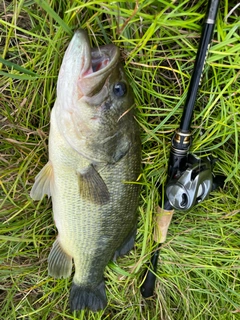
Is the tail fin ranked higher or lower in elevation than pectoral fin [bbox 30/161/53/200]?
lower

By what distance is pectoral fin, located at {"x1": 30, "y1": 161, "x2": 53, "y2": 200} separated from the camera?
1585 millimetres

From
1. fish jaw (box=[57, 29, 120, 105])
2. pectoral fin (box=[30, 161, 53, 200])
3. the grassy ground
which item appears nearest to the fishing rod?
the grassy ground

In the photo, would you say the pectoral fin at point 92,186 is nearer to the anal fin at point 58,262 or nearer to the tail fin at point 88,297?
the anal fin at point 58,262

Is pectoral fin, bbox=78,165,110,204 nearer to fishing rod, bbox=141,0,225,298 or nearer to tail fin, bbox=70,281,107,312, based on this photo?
fishing rod, bbox=141,0,225,298

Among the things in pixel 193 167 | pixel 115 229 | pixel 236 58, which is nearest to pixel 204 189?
pixel 193 167

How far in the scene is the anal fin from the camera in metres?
1.76

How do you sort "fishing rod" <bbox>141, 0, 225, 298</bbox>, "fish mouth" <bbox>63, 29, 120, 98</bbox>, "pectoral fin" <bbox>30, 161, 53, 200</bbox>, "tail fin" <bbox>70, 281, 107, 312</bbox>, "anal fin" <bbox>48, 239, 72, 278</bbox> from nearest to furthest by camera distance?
"fish mouth" <bbox>63, 29, 120, 98</bbox>, "fishing rod" <bbox>141, 0, 225, 298</bbox>, "pectoral fin" <bbox>30, 161, 53, 200</bbox>, "anal fin" <bbox>48, 239, 72, 278</bbox>, "tail fin" <bbox>70, 281, 107, 312</bbox>

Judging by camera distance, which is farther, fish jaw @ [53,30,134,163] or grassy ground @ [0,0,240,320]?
grassy ground @ [0,0,240,320]

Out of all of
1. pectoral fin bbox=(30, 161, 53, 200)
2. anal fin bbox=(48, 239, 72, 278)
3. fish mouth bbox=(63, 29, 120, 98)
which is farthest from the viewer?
anal fin bbox=(48, 239, 72, 278)

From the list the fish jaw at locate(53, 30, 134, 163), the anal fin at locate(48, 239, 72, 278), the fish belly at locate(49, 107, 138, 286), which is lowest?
the anal fin at locate(48, 239, 72, 278)

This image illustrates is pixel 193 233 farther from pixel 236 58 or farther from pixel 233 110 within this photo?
pixel 236 58

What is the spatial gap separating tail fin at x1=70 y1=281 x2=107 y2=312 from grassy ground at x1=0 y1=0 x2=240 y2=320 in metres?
0.12

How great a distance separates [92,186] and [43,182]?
301mm

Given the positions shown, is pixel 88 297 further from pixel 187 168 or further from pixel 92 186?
pixel 187 168
